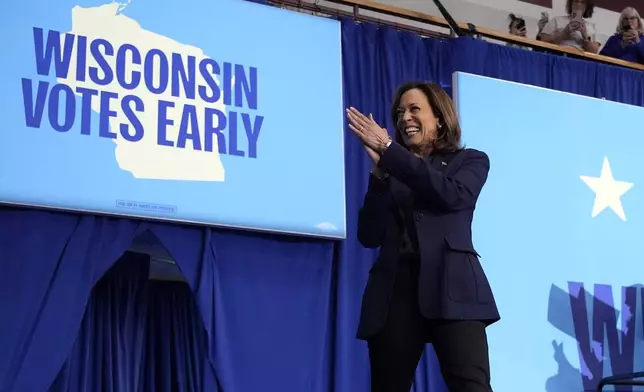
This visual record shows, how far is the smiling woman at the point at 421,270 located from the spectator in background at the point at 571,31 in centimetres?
254

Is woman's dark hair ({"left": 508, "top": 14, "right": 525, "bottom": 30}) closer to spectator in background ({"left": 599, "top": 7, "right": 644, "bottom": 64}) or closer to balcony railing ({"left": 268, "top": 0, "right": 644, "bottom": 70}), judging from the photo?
spectator in background ({"left": 599, "top": 7, "right": 644, "bottom": 64})

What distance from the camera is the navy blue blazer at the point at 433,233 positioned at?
4.69 ft

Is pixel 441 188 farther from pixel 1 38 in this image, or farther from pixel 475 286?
pixel 1 38

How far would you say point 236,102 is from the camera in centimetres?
281

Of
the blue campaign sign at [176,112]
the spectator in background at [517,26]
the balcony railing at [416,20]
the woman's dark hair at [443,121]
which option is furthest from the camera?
Result: the spectator in background at [517,26]

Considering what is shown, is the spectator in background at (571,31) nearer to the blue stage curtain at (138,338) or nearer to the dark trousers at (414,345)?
the blue stage curtain at (138,338)

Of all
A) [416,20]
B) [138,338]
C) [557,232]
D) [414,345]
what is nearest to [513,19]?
[416,20]

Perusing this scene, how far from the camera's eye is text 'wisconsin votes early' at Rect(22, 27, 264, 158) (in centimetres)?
254

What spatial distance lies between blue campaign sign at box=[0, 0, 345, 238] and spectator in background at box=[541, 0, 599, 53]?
139 cm

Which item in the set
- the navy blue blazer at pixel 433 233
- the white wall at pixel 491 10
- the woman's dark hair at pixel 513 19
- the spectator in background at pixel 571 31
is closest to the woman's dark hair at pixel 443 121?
the navy blue blazer at pixel 433 233

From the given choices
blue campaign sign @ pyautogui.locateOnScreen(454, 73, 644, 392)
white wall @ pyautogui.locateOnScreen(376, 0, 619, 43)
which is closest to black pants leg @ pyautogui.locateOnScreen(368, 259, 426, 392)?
blue campaign sign @ pyautogui.locateOnScreen(454, 73, 644, 392)

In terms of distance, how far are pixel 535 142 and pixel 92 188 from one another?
5.59 feet

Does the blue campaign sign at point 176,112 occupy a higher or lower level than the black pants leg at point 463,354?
higher

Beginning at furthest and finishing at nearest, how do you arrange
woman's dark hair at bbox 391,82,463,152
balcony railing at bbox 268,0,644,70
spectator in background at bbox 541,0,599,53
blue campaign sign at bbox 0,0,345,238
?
spectator in background at bbox 541,0,599,53 → balcony railing at bbox 268,0,644,70 → blue campaign sign at bbox 0,0,345,238 → woman's dark hair at bbox 391,82,463,152
